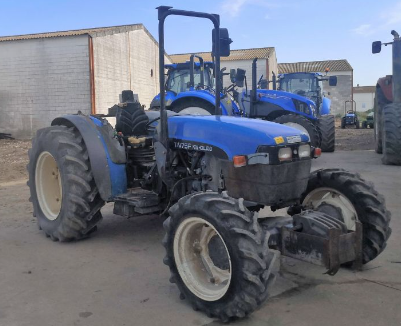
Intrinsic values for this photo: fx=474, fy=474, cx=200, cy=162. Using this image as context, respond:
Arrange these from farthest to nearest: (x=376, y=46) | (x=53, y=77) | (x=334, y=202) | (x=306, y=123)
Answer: (x=53, y=77), (x=376, y=46), (x=306, y=123), (x=334, y=202)

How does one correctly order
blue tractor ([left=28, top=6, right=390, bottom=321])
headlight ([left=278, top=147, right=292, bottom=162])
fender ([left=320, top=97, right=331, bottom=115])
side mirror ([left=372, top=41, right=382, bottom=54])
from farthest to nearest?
fender ([left=320, top=97, right=331, bottom=115]) < side mirror ([left=372, top=41, right=382, bottom=54]) < headlight ([left=278, top=147, right=292, bottom=162]) < blue tractor ([left=28, top=6, right=390, bottom=321])

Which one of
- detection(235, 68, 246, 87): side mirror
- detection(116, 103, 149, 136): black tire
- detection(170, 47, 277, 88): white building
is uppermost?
detection(170, 47, 277, 88): white building

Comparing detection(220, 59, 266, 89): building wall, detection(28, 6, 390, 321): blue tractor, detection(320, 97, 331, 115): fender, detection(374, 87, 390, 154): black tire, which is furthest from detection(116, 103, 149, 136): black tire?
detection(220, 59, 266, 89): building wall

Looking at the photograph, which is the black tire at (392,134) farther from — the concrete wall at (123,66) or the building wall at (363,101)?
the building wall at (363,101)

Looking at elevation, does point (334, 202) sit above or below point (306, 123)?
below

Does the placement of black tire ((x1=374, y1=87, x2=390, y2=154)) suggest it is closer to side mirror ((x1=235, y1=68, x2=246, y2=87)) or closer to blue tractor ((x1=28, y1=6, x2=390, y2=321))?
side mirror ((x1=235, y1=68, x2=246, y2=87))

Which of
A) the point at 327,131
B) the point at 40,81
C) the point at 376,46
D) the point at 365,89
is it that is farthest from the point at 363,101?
the point at 376,46

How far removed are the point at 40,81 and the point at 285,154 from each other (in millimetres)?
16496

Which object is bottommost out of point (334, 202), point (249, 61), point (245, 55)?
point (334, 202)

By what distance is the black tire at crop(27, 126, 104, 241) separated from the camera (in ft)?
15.7

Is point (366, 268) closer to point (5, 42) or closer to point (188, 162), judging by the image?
point (188, 162)

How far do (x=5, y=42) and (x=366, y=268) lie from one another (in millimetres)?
18023

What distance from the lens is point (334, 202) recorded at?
4039 mm

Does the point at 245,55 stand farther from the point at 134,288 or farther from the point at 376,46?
the point at 134,288
